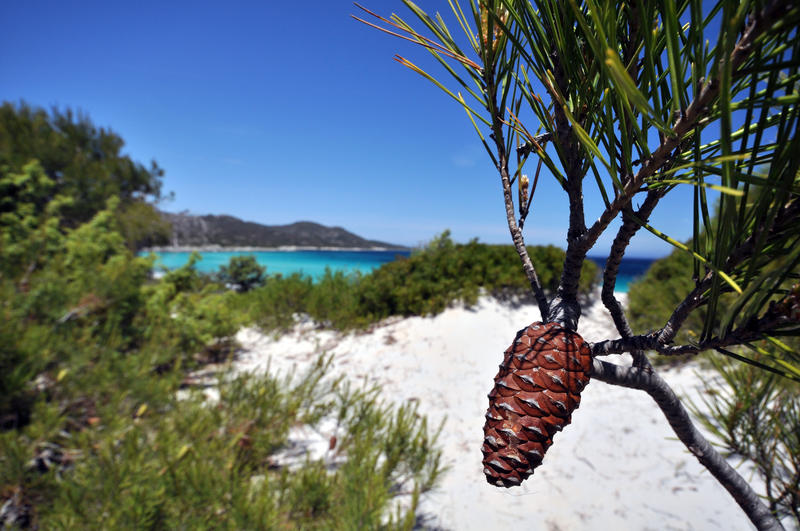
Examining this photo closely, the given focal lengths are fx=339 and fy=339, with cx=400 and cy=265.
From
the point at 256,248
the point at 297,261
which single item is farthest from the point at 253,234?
the point at 297,261

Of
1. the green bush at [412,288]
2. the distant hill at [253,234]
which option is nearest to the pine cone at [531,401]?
the green bush at [412,288]

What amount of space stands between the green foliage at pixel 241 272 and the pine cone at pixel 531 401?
996 cm

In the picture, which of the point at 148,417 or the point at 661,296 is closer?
the point at 148,417

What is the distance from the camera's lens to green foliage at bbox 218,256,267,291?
9.50 meters

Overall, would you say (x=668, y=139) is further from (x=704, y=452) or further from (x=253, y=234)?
(x=253, y=234)

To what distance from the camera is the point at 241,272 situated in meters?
9.68

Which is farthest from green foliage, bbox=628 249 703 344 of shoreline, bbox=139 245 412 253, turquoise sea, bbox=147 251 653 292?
shoreline, bbox=139 245 412 253

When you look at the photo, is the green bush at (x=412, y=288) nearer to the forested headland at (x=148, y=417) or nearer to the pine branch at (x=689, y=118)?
the forested headland at (x=148, y=417)

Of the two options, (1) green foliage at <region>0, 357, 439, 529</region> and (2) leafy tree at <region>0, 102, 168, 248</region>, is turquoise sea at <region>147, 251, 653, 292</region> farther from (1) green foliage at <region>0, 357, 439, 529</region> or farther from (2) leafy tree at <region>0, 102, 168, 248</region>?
(1) green foliage at <region>0, 357, 439, 529</region>

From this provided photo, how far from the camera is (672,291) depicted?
3672mm

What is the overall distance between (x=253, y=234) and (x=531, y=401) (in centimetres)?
4742

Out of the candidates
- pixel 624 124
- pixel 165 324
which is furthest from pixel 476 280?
pixel 624 124

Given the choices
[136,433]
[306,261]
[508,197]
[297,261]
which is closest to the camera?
[508,197]

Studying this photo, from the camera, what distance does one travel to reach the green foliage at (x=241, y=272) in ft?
31.2
